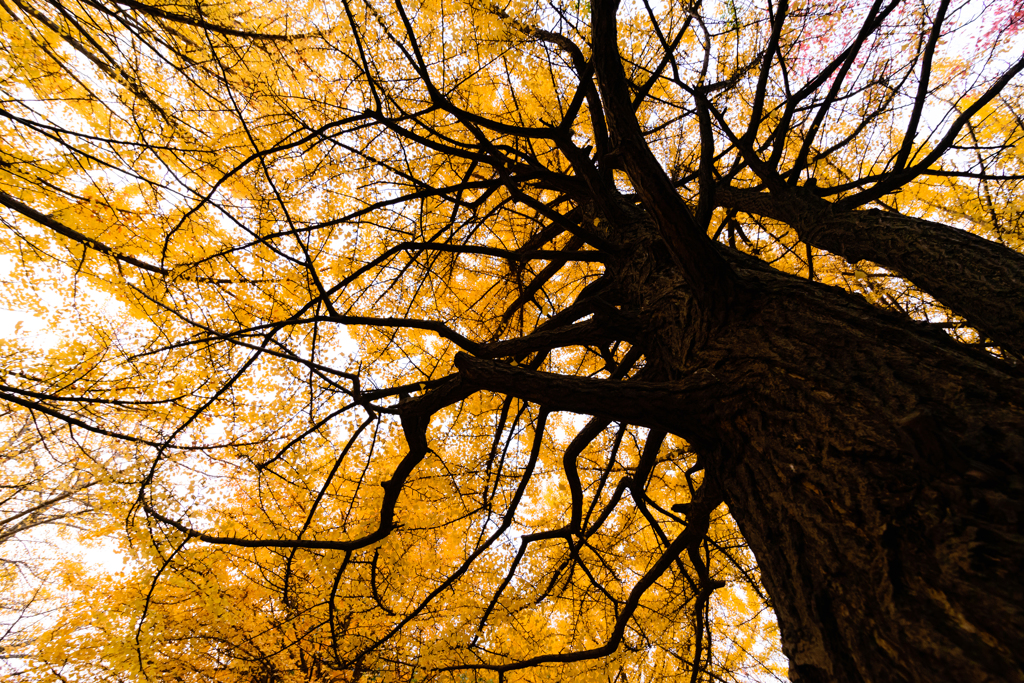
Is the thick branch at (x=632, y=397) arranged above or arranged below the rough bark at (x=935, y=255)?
below

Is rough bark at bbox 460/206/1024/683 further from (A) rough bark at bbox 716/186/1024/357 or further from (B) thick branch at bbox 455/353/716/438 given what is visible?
(A) rough bark at bbox 716/186/1024/357

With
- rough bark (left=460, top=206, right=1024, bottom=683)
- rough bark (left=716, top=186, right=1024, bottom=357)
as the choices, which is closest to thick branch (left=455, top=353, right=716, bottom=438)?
rough bark (left=460, top=206, right=1024, bottom=683)

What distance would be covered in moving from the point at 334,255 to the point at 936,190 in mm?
6129

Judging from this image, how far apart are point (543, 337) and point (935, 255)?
185cm

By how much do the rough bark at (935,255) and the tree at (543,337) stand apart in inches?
0.6

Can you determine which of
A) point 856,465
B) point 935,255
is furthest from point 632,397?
point 935,255

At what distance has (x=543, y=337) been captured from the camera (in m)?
1.93

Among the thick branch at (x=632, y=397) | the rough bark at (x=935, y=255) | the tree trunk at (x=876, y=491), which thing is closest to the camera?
the tree trunk at (x=876, y=491)

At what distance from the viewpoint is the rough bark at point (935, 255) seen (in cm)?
169

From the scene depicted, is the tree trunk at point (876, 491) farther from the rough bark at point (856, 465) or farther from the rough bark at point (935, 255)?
the rough bark at point (935, 255)

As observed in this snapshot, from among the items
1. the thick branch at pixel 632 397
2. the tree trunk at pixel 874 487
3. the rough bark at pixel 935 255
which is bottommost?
the tree trunk at pixel 874 487

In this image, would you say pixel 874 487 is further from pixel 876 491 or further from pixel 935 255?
pixel 935 255

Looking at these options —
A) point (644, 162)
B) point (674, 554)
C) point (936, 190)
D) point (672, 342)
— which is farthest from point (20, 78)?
point (936, 190)

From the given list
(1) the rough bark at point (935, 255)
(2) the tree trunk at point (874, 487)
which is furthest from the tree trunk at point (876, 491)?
(1) the rough bark at point (935, 255)
